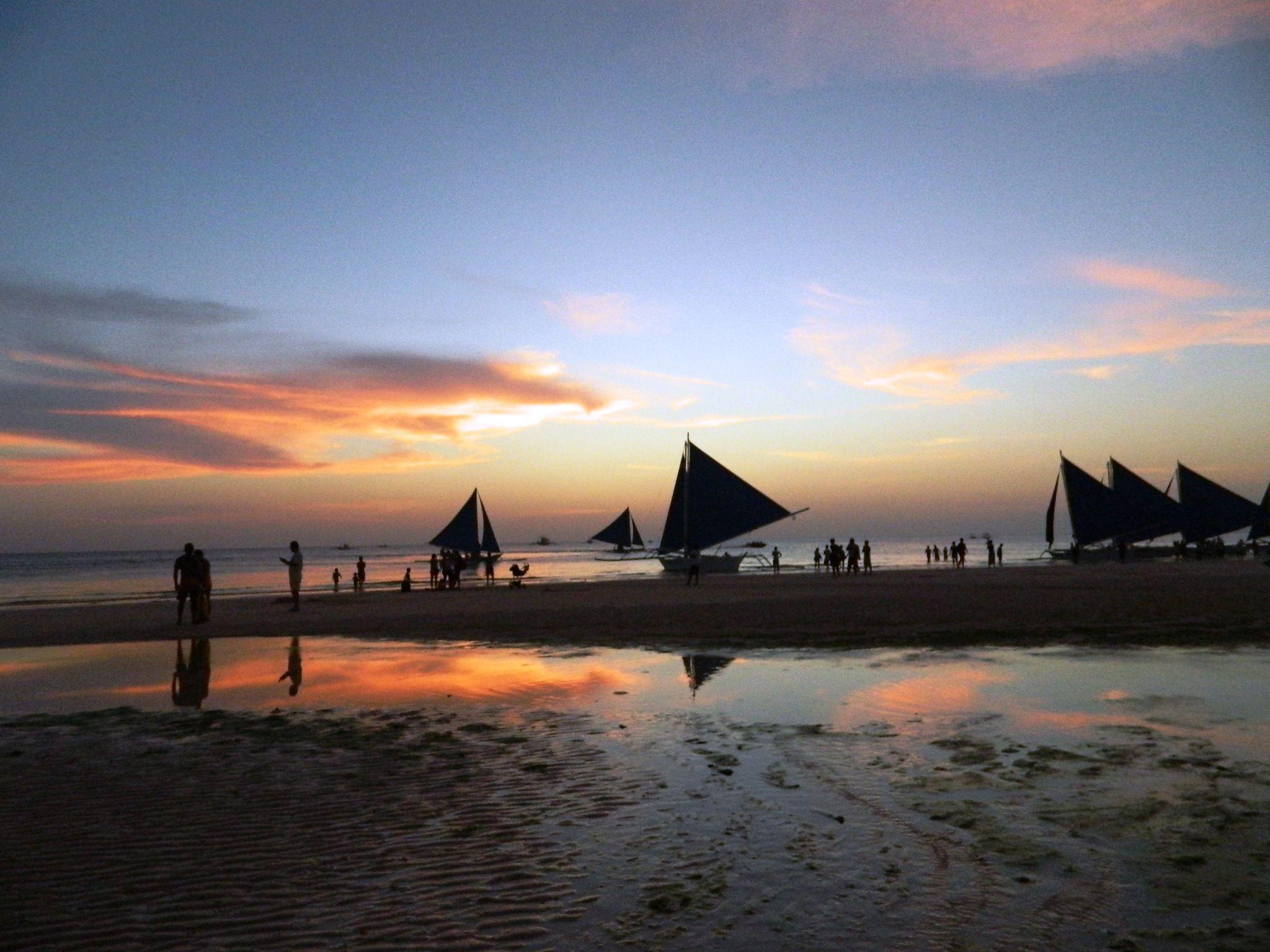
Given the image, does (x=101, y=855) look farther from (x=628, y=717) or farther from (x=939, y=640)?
(x=939, y=640)

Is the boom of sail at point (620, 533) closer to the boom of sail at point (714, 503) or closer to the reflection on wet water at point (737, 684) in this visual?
the boom of sail at point (714, 503)

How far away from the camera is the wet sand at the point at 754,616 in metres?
17.6

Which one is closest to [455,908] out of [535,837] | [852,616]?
[535,837]

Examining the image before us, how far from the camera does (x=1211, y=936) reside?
13.4 ft

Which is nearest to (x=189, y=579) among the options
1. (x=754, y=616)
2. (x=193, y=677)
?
(x=193, y=677)

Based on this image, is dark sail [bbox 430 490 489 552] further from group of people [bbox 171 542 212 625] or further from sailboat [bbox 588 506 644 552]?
group of people [bbox 171 542 212 625]

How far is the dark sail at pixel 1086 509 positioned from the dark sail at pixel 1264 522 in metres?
22.5

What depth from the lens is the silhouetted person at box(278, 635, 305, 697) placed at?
12.4 meters

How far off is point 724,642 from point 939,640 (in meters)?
4.13

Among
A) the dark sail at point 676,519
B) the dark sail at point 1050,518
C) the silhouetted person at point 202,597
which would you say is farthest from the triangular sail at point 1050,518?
the silhouetted person at point 202,597

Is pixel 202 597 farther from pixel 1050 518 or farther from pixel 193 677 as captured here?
Answer: pixel 1050 518

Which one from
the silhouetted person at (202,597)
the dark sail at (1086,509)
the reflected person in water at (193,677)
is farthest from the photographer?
the dark sail at (1086,509)

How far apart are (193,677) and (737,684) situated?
8588mm

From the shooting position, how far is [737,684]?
39.3ft
